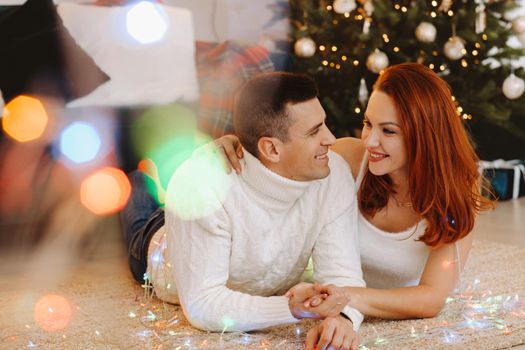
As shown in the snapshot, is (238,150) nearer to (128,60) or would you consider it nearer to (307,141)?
(307,141)

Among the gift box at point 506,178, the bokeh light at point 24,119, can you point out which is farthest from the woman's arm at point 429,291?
the gift box at point 506,178

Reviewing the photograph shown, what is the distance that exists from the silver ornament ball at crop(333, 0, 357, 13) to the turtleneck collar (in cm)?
198

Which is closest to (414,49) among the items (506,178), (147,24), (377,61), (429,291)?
(377,61)

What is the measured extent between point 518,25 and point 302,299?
244cm

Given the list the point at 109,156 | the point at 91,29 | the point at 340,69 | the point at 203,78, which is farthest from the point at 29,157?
the point at 340,69

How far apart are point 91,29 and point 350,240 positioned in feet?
6.97

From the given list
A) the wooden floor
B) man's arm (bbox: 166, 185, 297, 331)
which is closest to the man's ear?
man's arm (bbox: 166, 185, 297, 331)

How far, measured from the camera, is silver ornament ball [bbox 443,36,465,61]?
10.9 ft

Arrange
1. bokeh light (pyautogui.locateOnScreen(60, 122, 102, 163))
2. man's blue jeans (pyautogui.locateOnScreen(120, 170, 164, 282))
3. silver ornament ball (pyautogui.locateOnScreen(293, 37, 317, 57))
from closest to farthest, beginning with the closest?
1. man's blue jeans (pyautogui.locateOnScreen(120, 170, 164, 282))
2. bokeh light (pyautogui.locateOnScreen(60, 122, 102, 163))
3. silver ornament ball (pyautogui.locateOnScreen(293, 37, 317, 57))

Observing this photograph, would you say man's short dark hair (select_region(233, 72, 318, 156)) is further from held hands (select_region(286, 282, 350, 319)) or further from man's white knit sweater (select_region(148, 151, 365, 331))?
held hands (select_region(286, 282, 350, 319))

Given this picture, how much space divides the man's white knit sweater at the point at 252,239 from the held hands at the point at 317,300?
0.06 m

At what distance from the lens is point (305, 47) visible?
3.49 metres

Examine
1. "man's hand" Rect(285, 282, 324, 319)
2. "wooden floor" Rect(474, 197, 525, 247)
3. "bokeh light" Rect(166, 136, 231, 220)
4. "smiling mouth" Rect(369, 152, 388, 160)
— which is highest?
"smiling mouth" Rect(369, 152, 388, 160)

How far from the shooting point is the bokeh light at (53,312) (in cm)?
175
